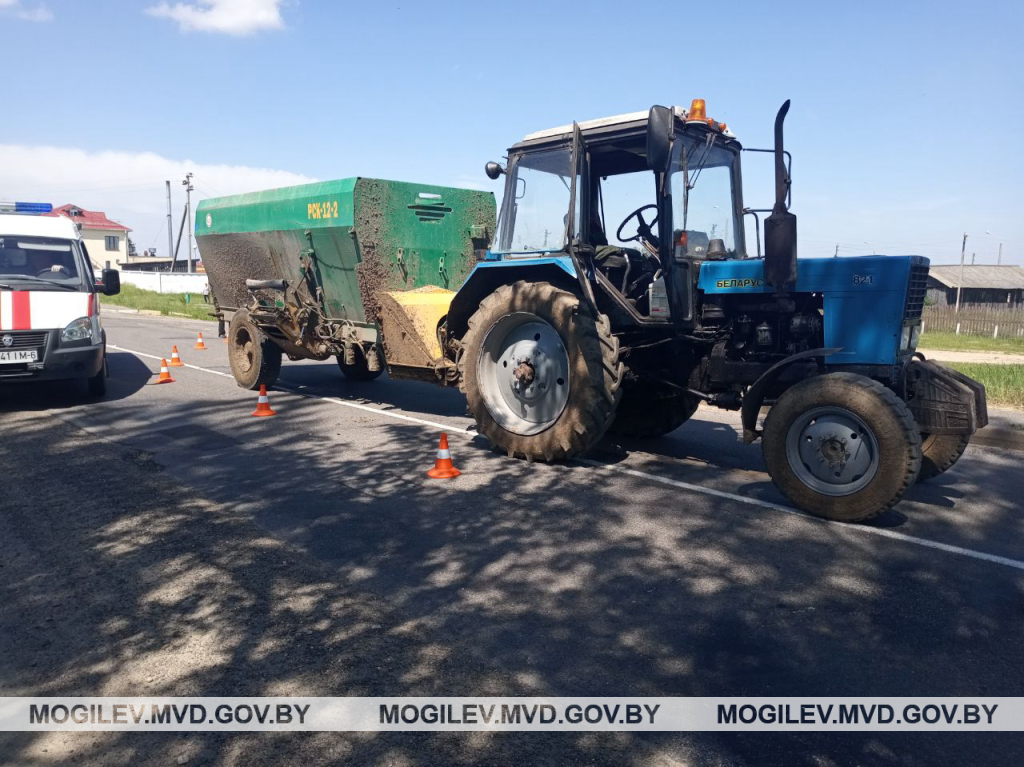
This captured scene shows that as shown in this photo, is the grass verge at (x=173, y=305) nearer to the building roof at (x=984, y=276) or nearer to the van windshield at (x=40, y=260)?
the van windshield at (x=40, y=260)

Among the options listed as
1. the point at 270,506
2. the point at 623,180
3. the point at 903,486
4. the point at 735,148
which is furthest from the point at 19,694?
the point at 735,148

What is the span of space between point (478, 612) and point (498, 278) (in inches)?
157

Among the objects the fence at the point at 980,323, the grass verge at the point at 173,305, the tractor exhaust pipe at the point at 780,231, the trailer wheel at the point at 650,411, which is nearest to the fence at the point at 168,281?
the grass verge at the point at 173,305

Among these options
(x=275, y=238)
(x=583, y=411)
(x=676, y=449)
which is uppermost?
(x=275, y=238)

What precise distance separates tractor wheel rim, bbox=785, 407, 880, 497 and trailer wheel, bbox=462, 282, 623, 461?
1.48m

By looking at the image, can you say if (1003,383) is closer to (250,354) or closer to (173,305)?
(250,354)

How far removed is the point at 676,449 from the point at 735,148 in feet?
9.07

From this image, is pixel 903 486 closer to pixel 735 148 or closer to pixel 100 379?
pixel 735 148

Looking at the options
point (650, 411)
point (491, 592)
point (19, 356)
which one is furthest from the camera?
point (19, 356)

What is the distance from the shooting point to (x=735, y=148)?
6.54m

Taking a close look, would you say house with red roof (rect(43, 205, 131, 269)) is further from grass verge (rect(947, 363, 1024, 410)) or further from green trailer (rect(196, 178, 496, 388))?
grass verge (rect(947, 363, 1024, 410))

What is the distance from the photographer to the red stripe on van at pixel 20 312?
27.1 ft

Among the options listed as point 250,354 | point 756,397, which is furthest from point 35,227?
point 756,397

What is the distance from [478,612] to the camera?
3.69 m
